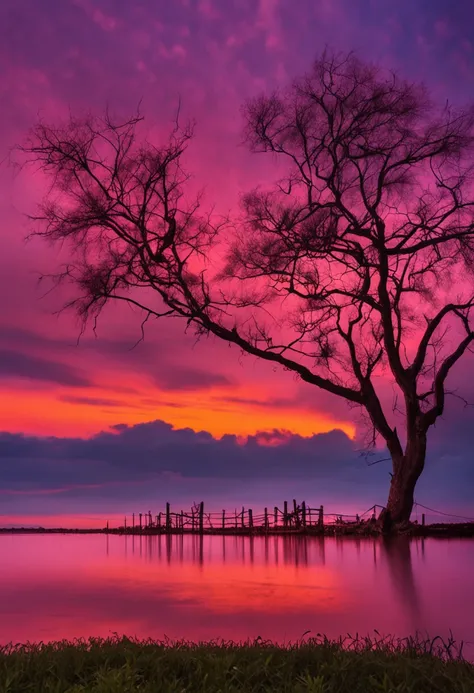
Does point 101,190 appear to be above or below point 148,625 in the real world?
above

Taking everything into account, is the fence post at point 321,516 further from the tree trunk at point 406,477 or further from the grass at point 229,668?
the grass at point 229,668

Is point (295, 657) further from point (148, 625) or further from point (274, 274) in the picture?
point (274, 274)

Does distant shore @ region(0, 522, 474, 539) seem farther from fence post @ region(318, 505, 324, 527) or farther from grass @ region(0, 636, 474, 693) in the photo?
grass @ region(0, 636, 474, 693)

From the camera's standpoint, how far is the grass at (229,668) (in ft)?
16.8

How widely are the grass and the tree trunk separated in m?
15.7

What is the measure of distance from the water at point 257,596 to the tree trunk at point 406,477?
101 cm

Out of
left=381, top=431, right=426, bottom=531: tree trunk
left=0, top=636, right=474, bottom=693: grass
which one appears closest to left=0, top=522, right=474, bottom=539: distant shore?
left=381, top=431, right=426, bottom=531: tree trunk

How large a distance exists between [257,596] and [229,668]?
729 cm

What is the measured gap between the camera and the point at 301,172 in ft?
74.5

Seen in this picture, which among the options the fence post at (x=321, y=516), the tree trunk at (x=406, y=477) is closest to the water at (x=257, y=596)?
the tree trunk at (x=406, y=477)

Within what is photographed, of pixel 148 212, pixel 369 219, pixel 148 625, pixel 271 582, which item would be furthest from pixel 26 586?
pixel 369 219

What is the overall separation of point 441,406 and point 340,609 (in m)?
12.3

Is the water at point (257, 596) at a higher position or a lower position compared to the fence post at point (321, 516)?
Answer: higher

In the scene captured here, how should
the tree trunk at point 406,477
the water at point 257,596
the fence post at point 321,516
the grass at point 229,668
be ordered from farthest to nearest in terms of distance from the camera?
1. the fence post at point 321,516
2. the tree trunk at point 406,477
3. the water at point 257,596
4. the grass at point 229,668
